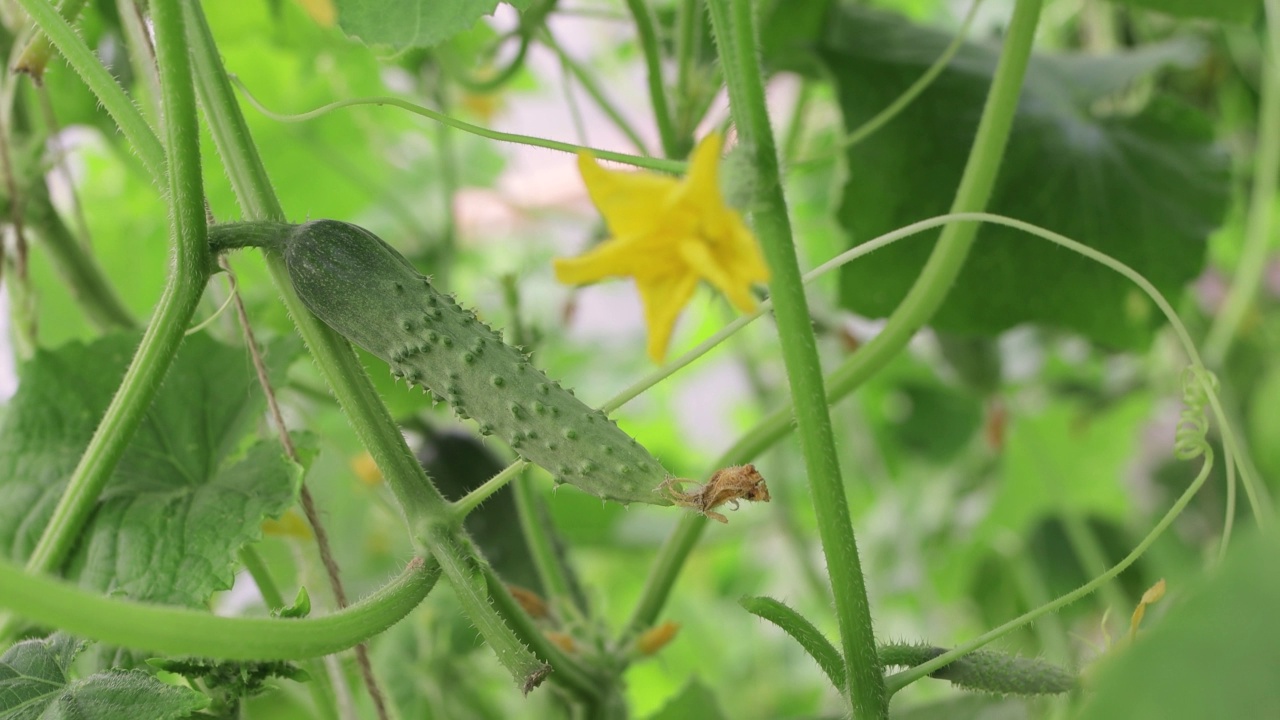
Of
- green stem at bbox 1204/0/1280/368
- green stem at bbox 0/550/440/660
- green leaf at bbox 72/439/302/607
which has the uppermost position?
green stem at bbox 1204/0/1280/368

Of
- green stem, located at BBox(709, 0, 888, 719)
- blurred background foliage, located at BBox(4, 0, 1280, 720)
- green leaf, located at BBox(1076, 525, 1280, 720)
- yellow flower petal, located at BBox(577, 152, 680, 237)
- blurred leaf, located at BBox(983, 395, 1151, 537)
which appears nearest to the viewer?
green leaf, located at BBox(1076, 525, 1280, 720)

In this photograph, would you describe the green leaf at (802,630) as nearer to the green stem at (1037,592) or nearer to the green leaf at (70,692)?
the green leaf at (70,692)

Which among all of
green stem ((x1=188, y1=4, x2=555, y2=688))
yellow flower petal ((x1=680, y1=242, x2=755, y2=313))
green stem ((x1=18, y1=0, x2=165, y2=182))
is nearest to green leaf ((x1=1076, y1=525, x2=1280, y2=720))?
yellow flower petal ((x1=680, y1=242, x2=755, y2=313))

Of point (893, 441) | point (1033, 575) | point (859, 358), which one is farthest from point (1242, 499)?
point (859, 358)

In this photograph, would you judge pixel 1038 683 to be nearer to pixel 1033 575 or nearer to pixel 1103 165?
pixel 1103 165

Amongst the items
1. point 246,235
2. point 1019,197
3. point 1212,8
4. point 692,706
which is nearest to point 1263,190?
point 1212,8

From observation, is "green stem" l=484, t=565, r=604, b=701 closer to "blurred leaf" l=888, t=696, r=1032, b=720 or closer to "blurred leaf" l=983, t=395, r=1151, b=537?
"blurred leaf" l=888, t=696, r=1032, b=720
